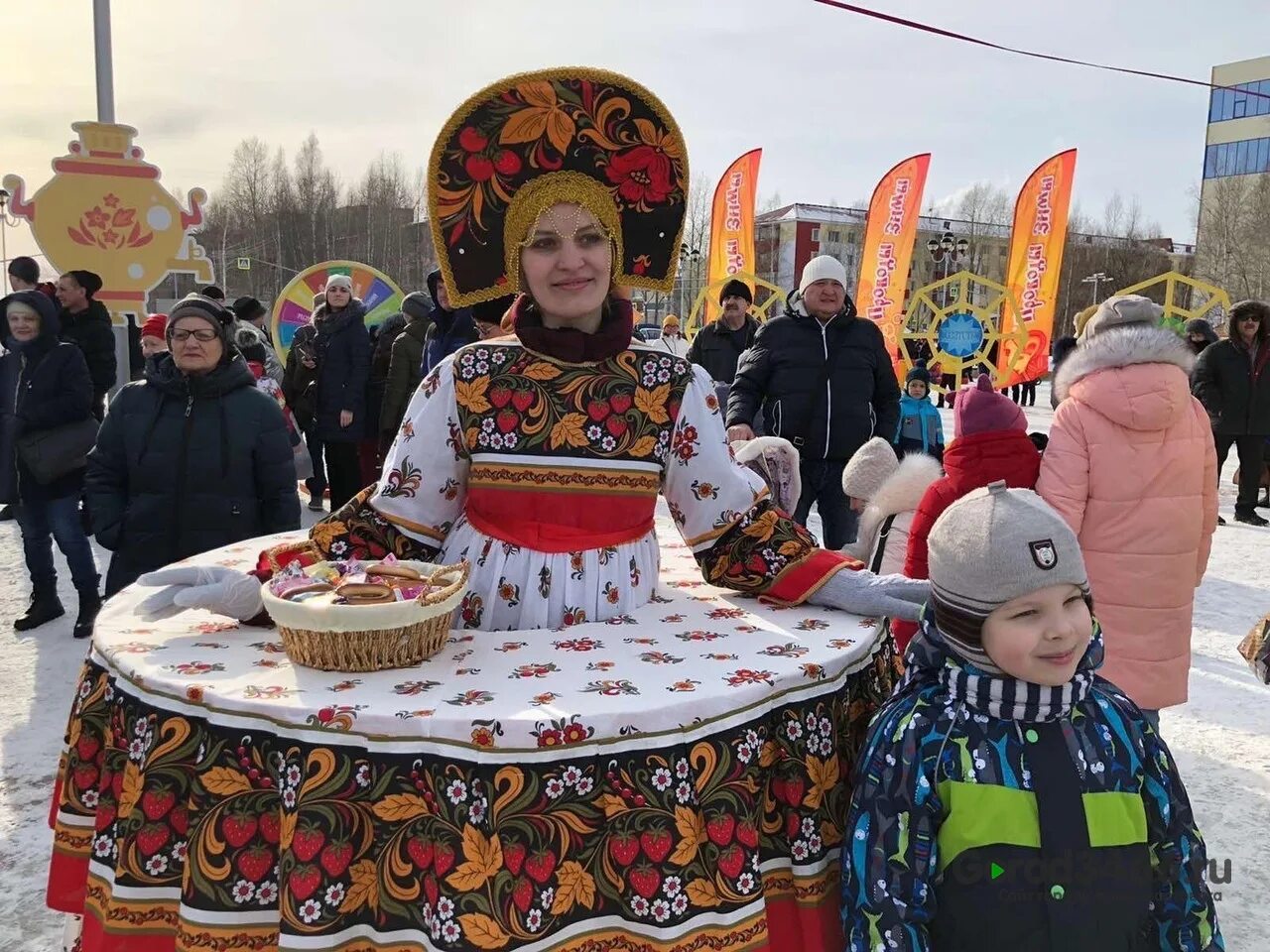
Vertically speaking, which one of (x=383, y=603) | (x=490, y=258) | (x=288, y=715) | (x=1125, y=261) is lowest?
(x=288, y=715)

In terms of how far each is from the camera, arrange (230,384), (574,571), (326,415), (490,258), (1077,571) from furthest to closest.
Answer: (326,415)
(230,384)
(490,258)
(574,571)
(1077,571)

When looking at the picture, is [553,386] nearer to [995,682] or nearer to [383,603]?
[383,603]

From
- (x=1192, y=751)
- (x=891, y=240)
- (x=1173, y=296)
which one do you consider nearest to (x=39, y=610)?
(x=1192, y=751)

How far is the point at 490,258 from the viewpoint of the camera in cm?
186

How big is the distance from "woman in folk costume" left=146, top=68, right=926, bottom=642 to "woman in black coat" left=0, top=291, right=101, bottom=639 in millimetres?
3318

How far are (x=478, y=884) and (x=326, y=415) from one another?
562cm

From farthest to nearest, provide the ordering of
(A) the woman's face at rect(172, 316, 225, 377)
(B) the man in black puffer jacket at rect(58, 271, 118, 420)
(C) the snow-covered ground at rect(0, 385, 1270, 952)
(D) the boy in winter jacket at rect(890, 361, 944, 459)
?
(D) the boy in winter jacket at rect(890, 361, 944, 459) → (B) the man in black puffer jacket at rect(58, 271, 118, 420) → (A) the woman's face at rect(172, 316, 225, 377) → (C) the snow-covered ground at rect(0, 385, 1270, 952)

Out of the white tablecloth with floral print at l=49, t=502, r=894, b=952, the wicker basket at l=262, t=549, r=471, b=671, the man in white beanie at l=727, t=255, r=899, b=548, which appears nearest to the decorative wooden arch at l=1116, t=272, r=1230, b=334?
the man in white beanie at l=727, t=255, r=899, b=548

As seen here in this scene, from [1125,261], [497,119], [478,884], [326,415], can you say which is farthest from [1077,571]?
[1125,261]

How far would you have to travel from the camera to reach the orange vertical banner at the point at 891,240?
676 inches

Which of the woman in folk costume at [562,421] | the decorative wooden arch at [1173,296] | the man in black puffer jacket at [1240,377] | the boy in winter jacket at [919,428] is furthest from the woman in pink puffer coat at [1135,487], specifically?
the decorative wooden arch at [1173,296]

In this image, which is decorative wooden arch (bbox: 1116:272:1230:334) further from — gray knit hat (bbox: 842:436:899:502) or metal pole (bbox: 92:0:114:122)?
metal pole (bbox: 92:0:114:122)

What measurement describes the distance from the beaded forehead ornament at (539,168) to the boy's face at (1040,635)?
1035mm

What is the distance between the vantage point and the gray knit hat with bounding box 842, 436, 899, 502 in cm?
326
